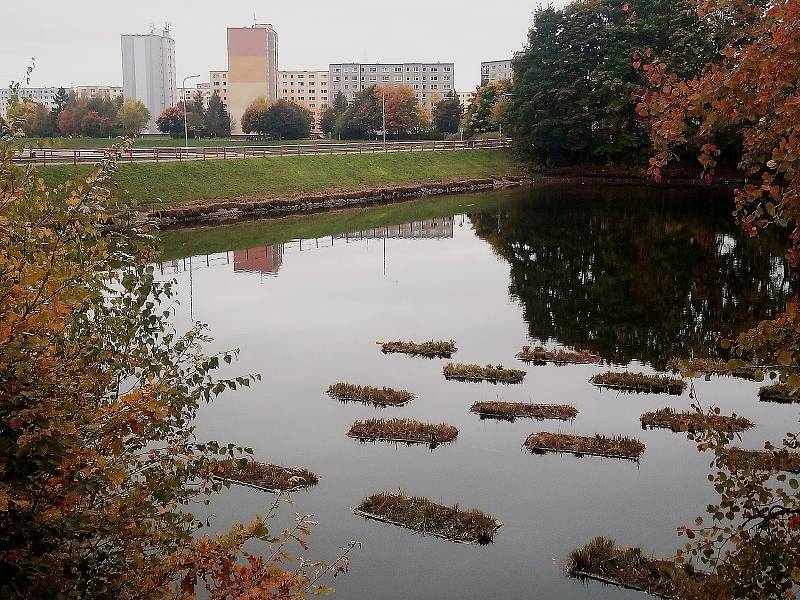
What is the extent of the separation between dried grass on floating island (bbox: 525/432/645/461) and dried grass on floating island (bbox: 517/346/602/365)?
5780 millimetres

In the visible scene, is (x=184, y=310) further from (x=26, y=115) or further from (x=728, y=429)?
(x=728, y=429)

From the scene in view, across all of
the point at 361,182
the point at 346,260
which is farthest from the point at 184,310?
the point at 361,182

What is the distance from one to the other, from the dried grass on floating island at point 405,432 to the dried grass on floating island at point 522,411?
1357 millimetres

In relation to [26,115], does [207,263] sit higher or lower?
lower

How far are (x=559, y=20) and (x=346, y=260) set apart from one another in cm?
5548

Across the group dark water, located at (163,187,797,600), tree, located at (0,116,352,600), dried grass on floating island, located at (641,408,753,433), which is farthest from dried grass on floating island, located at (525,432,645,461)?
tree, located at (0,116,352,600)

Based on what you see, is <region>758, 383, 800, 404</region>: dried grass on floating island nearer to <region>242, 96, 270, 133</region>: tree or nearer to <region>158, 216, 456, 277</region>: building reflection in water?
<region>158, 216, 456, 277</region>: building reflection in water

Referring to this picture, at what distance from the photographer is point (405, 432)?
16.9 m

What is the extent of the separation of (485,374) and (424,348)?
268 cm

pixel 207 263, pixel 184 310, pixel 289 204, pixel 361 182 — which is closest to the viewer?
pixel 184 310

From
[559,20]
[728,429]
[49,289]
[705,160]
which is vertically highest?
[559,20]

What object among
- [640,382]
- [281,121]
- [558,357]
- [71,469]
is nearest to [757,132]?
[71,469]

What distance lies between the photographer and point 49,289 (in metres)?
5.23

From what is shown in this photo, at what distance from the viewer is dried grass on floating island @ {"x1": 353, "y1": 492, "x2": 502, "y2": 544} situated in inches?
495
